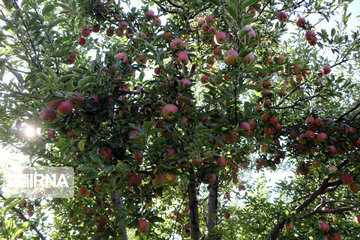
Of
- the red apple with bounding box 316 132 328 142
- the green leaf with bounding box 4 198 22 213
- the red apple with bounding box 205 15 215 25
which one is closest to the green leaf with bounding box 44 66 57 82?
the green leaf with bounding box 4 198 22 213

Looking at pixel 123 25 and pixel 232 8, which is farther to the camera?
pixel 123 25

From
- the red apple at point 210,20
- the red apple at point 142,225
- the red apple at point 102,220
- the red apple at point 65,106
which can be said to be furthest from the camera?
the red apple at point 102,220

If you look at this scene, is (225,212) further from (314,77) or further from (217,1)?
(217,1)

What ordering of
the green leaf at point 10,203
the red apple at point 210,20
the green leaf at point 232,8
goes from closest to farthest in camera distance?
1. the green leaf at point 10,203
2. the green leaf at point 232,8
3. the red apple at point 210,20

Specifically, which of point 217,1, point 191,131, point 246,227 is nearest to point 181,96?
point 191,131

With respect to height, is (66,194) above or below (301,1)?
below

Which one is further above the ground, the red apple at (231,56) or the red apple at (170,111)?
the red apple at (231,56)

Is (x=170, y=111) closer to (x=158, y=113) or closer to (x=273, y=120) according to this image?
(x=158, y=113)

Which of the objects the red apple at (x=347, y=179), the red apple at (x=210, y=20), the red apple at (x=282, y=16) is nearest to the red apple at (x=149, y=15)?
the red apple at (x=210, y=20)

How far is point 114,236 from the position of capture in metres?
3.67

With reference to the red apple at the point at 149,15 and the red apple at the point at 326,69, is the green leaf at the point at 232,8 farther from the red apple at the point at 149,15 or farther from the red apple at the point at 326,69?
the red apple at the point at 326,69

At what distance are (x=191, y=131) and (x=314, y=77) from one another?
8.74ft

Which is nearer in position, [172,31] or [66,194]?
[172,31]

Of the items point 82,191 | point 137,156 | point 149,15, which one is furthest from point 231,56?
point 82,191
